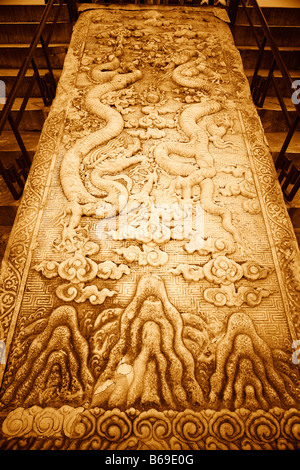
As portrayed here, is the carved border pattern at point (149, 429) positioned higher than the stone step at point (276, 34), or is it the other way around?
the stone step at point (276, 34)

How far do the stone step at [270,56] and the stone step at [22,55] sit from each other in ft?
7.30

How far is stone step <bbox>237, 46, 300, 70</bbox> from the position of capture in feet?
10.6

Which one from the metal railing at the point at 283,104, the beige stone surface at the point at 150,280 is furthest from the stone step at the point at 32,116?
the metal railing at the point at 283,104

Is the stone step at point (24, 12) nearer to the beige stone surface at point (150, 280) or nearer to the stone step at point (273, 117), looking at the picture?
the beige stone surface at point (150, 280)

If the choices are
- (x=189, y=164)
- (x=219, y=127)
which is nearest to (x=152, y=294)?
(x=189, y=164)

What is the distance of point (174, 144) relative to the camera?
7.57 feet

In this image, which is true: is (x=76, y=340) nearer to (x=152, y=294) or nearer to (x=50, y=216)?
(x=152, y=294)

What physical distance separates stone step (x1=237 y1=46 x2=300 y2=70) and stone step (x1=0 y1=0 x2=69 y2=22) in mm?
2405

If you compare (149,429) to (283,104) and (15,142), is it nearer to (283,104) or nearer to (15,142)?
(283,104)

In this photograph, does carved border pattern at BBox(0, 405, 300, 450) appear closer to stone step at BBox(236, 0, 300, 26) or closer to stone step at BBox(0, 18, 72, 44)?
stone step at BBox(0, 18, 72, 44)

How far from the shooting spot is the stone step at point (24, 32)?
3295 mm

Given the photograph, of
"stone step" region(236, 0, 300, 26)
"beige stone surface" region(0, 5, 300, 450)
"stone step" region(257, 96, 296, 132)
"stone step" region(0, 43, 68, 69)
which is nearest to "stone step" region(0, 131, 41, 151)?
"beige stone surface" region(0, 5, 300, 450)
